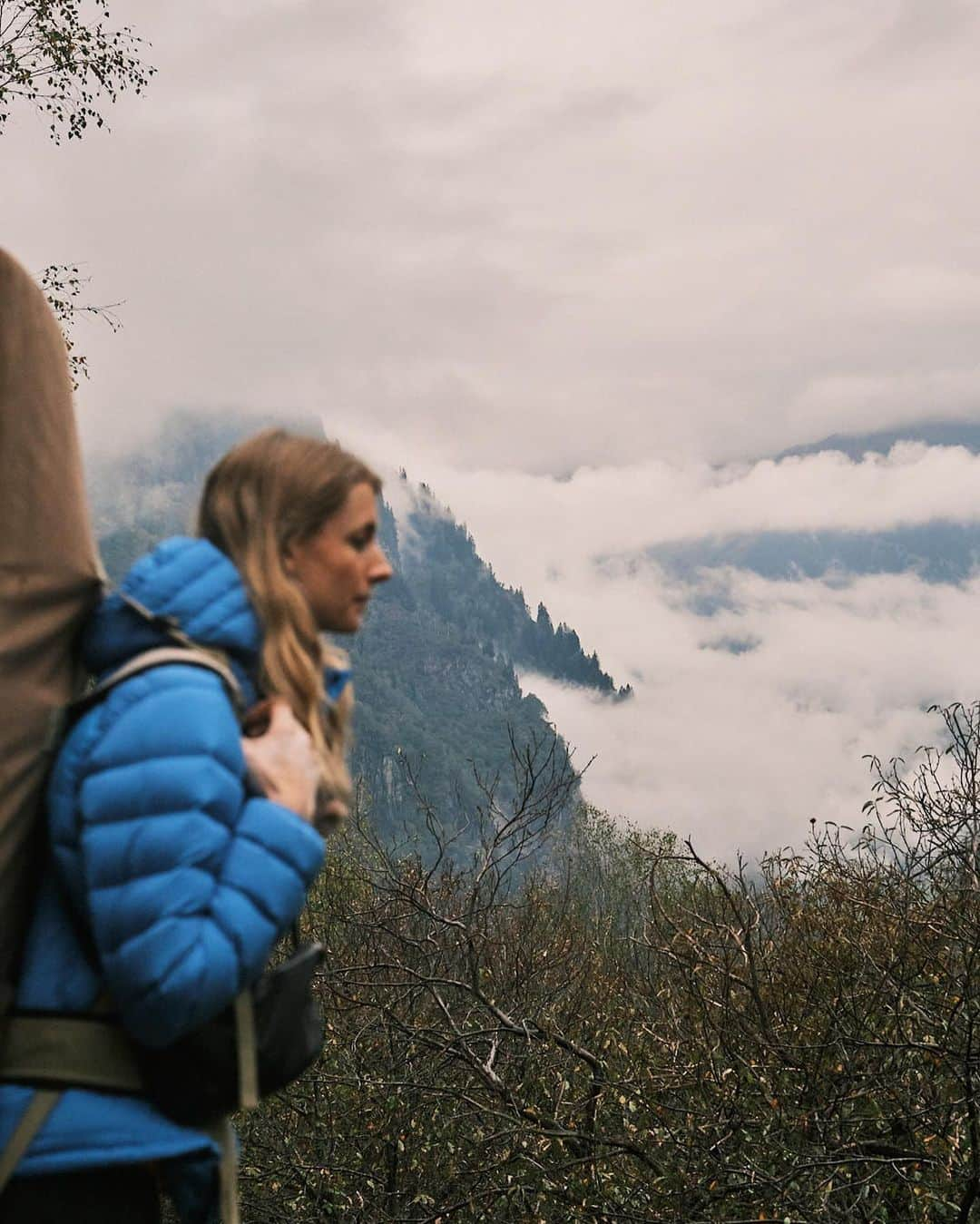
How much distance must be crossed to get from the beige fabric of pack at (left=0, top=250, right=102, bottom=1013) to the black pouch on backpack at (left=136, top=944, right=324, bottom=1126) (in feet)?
0.65

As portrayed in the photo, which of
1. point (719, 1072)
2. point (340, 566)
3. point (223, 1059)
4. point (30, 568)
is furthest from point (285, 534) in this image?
point (719, 1072)

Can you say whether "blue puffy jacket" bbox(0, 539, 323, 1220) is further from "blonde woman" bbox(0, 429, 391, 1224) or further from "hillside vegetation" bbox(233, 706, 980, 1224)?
"hillside vegetation" bbox(233, 706, 980, 1224)

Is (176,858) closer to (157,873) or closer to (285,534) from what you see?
(157,873)

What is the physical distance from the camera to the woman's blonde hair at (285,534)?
1621 mm

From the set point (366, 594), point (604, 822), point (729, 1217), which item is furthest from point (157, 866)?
point (604, 822)

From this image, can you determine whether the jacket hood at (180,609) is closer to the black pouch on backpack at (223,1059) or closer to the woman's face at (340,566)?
the woman's face at (340,566)

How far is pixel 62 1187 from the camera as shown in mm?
1468

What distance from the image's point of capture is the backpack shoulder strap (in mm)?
1502

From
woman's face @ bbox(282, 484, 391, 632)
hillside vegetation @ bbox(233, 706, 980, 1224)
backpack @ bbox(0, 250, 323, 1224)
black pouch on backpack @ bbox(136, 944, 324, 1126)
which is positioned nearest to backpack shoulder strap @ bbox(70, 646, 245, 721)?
backpack @ bbox(0, 250, 323, 1224)

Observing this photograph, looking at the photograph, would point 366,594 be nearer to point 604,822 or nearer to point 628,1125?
point 628,1125

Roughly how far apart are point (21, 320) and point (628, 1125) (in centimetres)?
555

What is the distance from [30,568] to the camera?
1.57 metres

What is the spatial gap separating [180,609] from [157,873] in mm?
325

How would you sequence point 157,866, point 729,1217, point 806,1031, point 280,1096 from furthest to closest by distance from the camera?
1. point 280,1096
2. point 806,1031
3. point 729,1217
4. point 157,866
